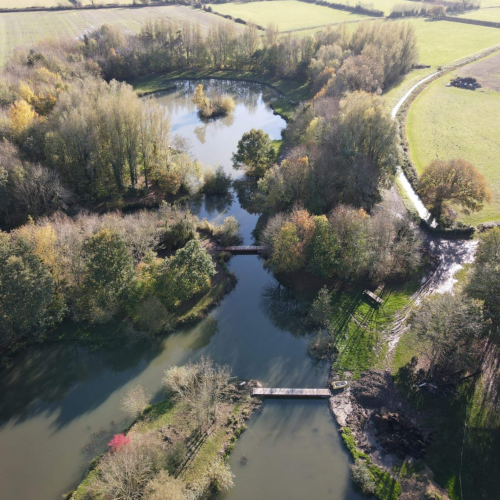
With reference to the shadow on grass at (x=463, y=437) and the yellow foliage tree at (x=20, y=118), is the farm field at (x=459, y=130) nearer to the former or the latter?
the shadow on grass at (x=463, y=437)

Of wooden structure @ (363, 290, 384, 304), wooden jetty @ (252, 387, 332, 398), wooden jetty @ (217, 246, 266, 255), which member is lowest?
wooden jetty @ (252, 387, 332, 398)

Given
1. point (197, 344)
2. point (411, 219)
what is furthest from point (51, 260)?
point (411, 219)

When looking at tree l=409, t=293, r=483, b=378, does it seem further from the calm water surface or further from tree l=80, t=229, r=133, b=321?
tree l=80, t=229, r=133, b=321

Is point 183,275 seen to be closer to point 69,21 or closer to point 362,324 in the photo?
point 362,324

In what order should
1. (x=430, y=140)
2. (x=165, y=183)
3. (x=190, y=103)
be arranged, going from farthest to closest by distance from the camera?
(x=190, y=103), (x=430, y=140), (x=165, y=183)

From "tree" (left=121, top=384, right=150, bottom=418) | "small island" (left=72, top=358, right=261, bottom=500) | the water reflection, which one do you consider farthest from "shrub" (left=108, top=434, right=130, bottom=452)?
the water reflection

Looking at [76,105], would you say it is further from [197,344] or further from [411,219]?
Answer: [411,219]

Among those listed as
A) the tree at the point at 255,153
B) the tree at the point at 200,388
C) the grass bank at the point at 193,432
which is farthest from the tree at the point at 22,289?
the tree at the point at 255,153
